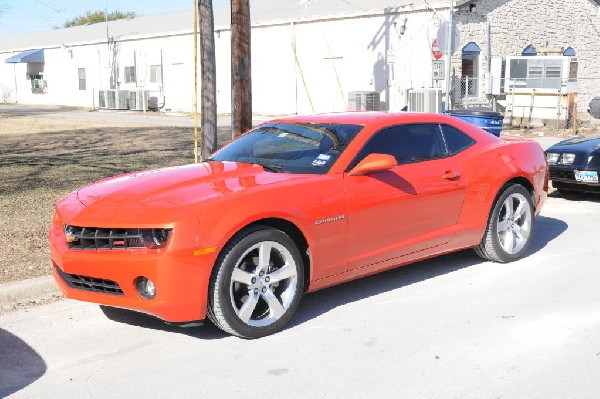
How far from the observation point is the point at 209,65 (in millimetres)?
10391

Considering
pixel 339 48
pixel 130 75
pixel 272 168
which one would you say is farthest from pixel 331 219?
pixel 130 75

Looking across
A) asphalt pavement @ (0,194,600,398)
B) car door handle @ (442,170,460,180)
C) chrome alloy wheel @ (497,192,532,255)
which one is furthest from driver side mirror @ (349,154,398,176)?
chrome alloy wheel @ (497,192,532,255)

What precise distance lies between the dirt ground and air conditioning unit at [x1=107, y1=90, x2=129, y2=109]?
12.0 metres

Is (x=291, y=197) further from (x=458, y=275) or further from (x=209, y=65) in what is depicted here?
(x=209, y=65)

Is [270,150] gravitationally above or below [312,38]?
below

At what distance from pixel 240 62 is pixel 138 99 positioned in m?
28.8

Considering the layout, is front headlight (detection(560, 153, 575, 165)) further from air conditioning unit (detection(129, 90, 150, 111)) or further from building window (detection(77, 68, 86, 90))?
building window (detection(77, 68, 86, 90))

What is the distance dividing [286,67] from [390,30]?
18.8ft

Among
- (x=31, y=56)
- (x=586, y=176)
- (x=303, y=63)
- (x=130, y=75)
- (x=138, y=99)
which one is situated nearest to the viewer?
(x=586, y=176)

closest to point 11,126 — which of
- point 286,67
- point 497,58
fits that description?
point 286,67

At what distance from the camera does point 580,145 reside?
10.1 m

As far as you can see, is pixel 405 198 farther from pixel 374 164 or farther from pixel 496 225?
pixel 496 225

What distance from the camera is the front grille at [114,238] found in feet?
15.2

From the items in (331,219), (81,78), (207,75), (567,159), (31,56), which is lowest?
(567,159)
